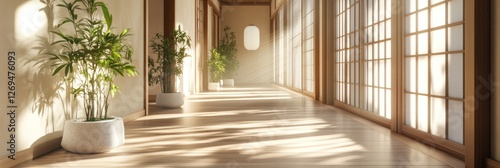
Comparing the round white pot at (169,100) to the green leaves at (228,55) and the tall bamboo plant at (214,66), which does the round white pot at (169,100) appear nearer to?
the tall bamboo plant at (214,66)

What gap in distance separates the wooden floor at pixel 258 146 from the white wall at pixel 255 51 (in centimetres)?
1064

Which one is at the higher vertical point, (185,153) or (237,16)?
(237,16)

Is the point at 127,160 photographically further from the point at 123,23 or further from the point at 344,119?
the point at 344,119

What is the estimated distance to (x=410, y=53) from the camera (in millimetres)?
3193

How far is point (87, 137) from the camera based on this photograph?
248 cm

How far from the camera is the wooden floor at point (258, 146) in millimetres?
2254

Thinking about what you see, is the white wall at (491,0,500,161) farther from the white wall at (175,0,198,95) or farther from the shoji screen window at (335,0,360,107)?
the white wall at (175,0,198,95)

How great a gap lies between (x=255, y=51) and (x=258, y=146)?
12.2 metres

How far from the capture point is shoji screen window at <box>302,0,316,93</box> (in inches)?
290

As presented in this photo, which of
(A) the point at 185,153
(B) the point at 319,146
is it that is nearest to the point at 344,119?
(B) the point at 319,146

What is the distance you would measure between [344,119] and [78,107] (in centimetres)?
257

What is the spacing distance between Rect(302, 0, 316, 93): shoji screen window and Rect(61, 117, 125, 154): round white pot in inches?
206

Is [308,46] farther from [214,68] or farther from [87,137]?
[87,137]

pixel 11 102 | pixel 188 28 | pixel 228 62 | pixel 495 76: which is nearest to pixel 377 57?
pixel 495 76
